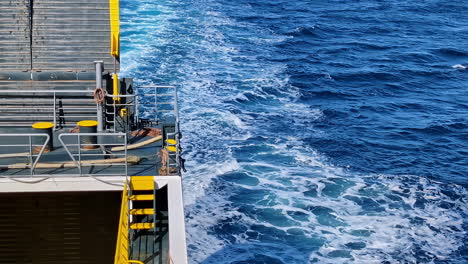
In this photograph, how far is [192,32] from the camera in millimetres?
56469

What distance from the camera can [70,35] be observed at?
84.7 ft

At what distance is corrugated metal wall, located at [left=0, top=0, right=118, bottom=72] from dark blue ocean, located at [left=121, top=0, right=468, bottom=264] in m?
8.52

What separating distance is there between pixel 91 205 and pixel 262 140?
765 inches

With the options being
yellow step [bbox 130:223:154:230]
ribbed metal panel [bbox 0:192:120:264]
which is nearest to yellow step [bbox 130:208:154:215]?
yellow step [bbox 130:223:154:230]

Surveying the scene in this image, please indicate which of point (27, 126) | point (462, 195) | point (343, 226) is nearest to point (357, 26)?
point (462, 195)

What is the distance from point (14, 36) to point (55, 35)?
149cm

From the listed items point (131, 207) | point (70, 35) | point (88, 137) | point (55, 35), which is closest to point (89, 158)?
point (88, 137)

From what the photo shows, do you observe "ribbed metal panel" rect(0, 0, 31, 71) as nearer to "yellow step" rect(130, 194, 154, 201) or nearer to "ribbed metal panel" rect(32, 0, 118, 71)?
"ribbed metal panel" rect(32, 0, 118, 71)

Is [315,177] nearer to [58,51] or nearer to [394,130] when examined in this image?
[394,130]

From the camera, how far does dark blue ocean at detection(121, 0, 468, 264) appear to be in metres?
28.8

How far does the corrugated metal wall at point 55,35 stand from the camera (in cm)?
2501

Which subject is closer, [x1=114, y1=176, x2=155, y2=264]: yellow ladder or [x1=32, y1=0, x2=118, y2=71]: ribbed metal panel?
[x1=114, y1=176, x2=155, y2=264]: yellow ladder

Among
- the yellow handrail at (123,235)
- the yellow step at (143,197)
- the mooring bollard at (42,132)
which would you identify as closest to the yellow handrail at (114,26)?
the mooring bollard at (42,132)

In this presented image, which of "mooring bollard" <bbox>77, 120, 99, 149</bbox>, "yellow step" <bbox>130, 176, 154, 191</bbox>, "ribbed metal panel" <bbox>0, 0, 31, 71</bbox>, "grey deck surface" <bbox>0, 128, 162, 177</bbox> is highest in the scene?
"ribbed metal panel" <bbox>0, 0, 31, 71</bbox>
